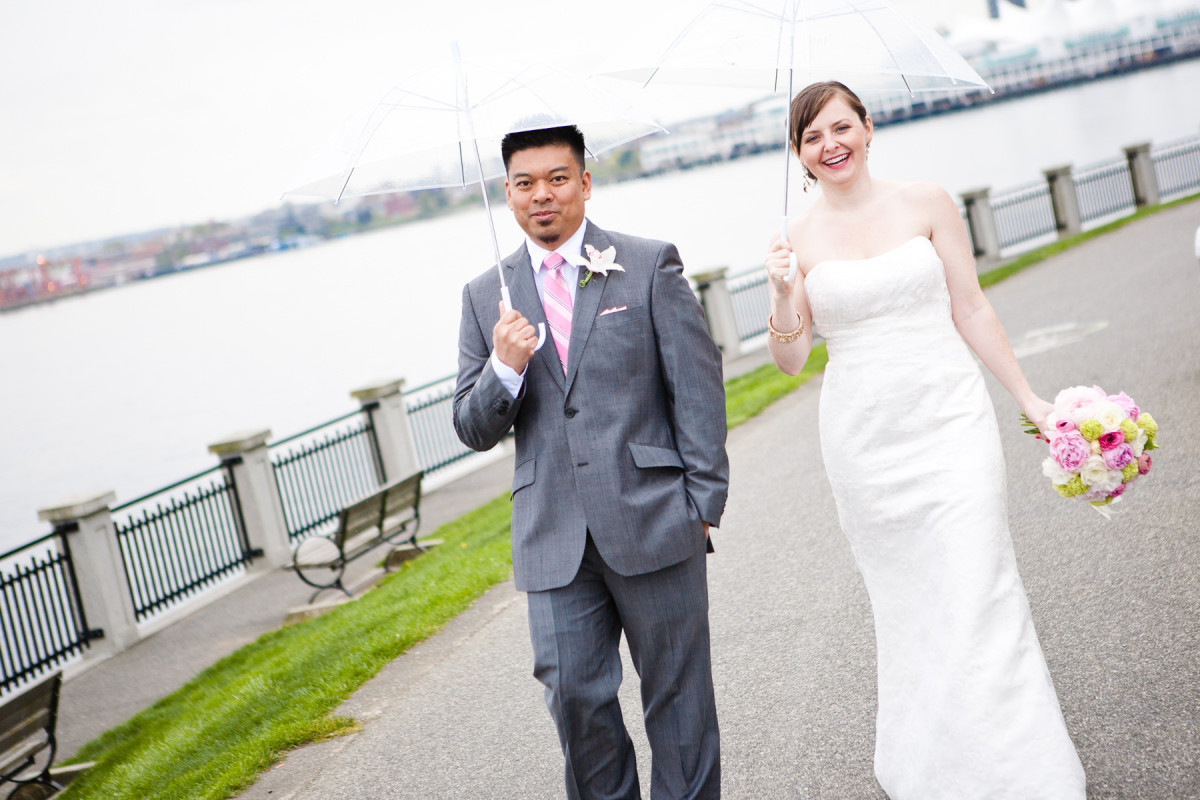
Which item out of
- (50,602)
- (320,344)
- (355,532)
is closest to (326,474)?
(50,602)

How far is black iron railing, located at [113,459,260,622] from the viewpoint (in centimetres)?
1257

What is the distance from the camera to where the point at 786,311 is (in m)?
3.56

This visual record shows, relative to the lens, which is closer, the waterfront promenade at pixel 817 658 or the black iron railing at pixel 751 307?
the waterfront promenade at pixel 817 658

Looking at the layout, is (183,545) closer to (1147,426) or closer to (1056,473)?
(1056,473)

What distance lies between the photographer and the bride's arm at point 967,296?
3.69m

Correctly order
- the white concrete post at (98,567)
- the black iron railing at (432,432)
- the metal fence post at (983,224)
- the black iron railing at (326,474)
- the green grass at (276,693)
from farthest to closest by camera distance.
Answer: the metal fence post at (983,224), the black iron railing at (432,432), the black iron railing at (326,474), the white concrete post at (98,567), the green grass at (276,693)

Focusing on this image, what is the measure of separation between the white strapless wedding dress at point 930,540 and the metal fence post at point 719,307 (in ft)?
53.6

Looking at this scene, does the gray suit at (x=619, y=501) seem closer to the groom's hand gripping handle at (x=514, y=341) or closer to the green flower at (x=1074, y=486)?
the groom's hand gripping handle at (x=514, y=341)

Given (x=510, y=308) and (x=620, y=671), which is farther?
(x=620, y=671)

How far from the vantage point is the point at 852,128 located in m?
3.63

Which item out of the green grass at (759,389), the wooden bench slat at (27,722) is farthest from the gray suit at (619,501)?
the green grass at (759,389)

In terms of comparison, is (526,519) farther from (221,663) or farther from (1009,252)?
(1009,252)

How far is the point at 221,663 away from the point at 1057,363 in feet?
27.4

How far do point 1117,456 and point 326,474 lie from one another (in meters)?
13.0
